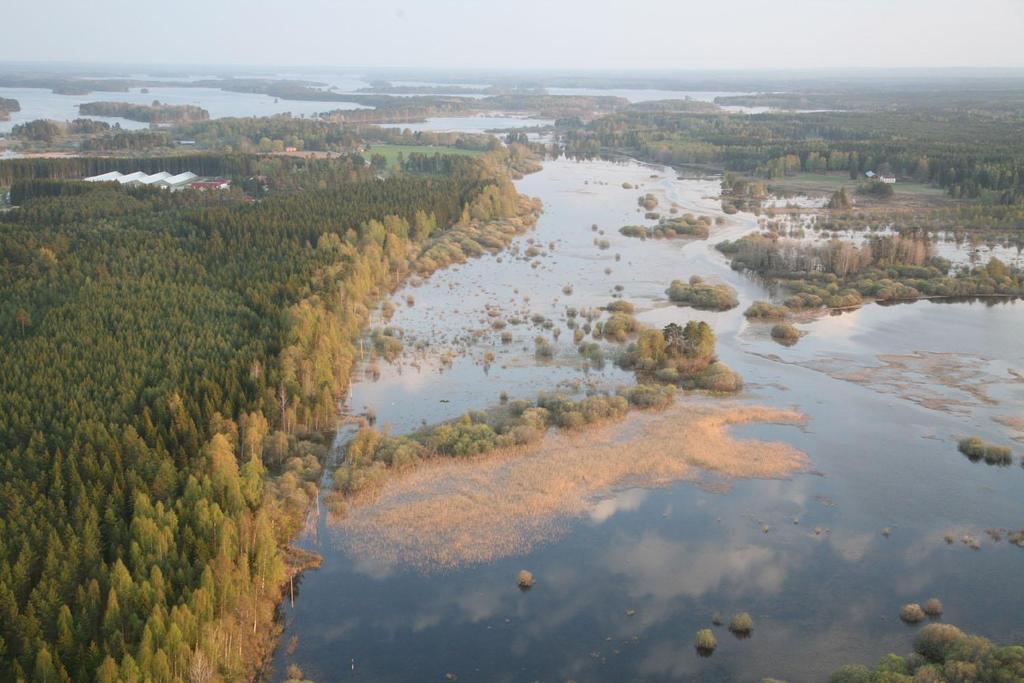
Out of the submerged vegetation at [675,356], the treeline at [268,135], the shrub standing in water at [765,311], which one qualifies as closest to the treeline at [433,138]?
the treeline at [268,135]

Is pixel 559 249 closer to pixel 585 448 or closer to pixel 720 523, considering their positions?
pixel 585 448

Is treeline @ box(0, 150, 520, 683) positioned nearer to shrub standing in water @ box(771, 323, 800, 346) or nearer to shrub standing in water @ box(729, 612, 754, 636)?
shrub standing in water @ box(729, 612, 754, 636)

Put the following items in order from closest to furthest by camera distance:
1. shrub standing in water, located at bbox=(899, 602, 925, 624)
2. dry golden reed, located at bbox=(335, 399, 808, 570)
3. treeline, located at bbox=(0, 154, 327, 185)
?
shrub standing in water, located at bbox=(899, 602, 925, 624) → dry golden reed, located at bbox=(335, 399, 808, 570) → treeline, located at bbox=(0, 154, 327, 185)

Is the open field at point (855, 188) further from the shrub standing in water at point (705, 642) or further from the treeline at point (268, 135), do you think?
the shrub standing in water at point (705, 642)

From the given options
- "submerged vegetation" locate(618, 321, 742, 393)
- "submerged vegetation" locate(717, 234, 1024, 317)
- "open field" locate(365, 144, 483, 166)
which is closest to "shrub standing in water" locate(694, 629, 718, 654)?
"submerged vegetation" locate(618, 321, 742, 393)

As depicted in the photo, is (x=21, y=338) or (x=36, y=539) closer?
(x=36, y=539)

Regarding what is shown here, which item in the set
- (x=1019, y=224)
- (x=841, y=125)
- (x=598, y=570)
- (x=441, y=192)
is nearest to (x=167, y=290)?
(x=598, y=570)

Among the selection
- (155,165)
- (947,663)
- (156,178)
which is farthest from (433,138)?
(947,663)
